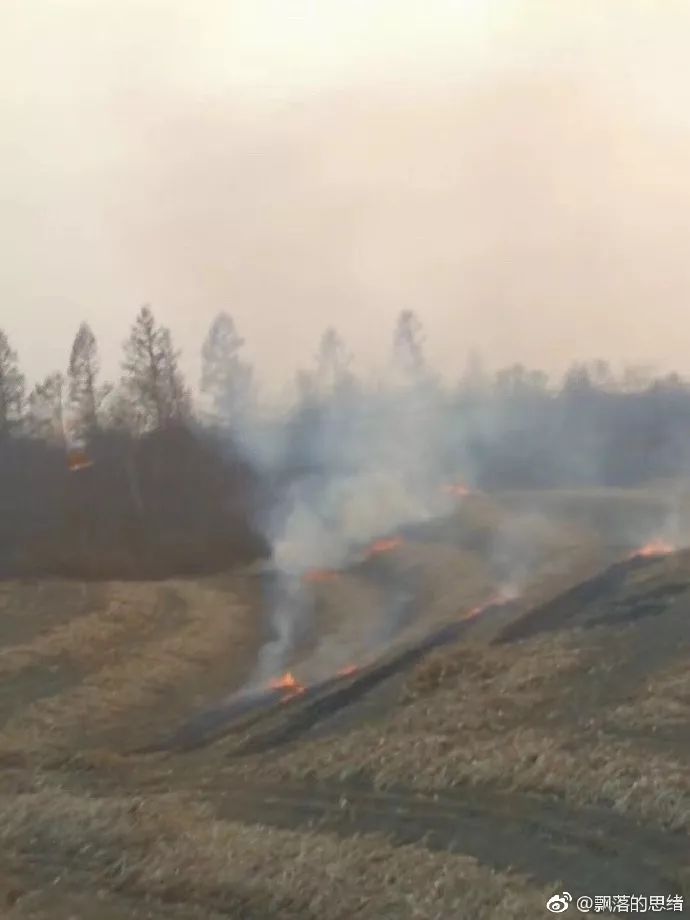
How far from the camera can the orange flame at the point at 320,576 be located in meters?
33.4

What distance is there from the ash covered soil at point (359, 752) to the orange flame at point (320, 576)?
4.08 metres

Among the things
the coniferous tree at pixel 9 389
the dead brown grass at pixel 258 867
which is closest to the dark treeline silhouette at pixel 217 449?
the coniferous tree at pixel 9 389

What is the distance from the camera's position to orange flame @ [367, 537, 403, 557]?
3719 centimetres

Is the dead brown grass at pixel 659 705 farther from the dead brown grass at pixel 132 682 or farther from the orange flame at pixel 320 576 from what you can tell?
the orange flame at pixel 320 576

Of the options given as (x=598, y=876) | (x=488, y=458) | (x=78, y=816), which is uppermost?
(x=488, y=458)

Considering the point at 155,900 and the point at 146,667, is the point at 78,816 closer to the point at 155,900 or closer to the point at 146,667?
the point at 155,900

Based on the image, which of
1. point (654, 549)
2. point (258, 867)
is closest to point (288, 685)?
point (258, 867)

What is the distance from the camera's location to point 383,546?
3794cm

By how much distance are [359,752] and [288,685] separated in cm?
579

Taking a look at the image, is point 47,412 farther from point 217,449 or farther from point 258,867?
point 258,867

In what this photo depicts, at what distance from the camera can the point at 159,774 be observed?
15.4 metres

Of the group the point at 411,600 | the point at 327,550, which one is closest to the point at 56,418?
the point at 327,550

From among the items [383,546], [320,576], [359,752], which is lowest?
[359,752]

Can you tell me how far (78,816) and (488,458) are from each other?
3413 centimetres
